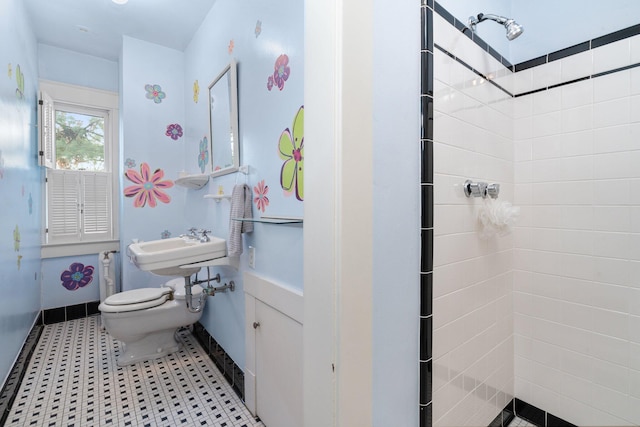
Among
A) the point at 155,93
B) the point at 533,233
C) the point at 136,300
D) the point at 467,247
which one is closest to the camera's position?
the point at 467,247

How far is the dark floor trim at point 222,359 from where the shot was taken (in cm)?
169

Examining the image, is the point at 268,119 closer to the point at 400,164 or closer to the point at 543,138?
the point at 400,164

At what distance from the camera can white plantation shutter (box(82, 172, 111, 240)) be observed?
2.84 m

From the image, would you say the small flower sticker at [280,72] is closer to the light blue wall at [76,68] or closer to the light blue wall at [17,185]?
the light blue wall at [17,185]

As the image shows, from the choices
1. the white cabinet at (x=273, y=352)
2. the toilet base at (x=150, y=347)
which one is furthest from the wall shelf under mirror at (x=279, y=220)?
the toilet base at (x=150, y=347)

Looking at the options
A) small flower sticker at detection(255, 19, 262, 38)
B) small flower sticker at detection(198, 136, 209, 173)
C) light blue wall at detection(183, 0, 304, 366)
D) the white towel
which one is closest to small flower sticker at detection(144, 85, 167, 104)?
light blue wall at detection(183, 0, 304, 366)

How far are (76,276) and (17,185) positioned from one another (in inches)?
50.7

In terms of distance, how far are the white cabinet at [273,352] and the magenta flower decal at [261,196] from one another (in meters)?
0.35

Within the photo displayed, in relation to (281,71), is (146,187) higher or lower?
lower

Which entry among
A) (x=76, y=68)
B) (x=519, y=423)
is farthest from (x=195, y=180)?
(x=519, y=423)

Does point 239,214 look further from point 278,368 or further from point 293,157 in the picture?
point 278,368

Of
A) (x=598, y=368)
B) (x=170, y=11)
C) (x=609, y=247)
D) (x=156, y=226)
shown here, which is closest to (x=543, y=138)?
(x=609, y=247)

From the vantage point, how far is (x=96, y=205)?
2889 mm

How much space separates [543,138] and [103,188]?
3.48 metres
